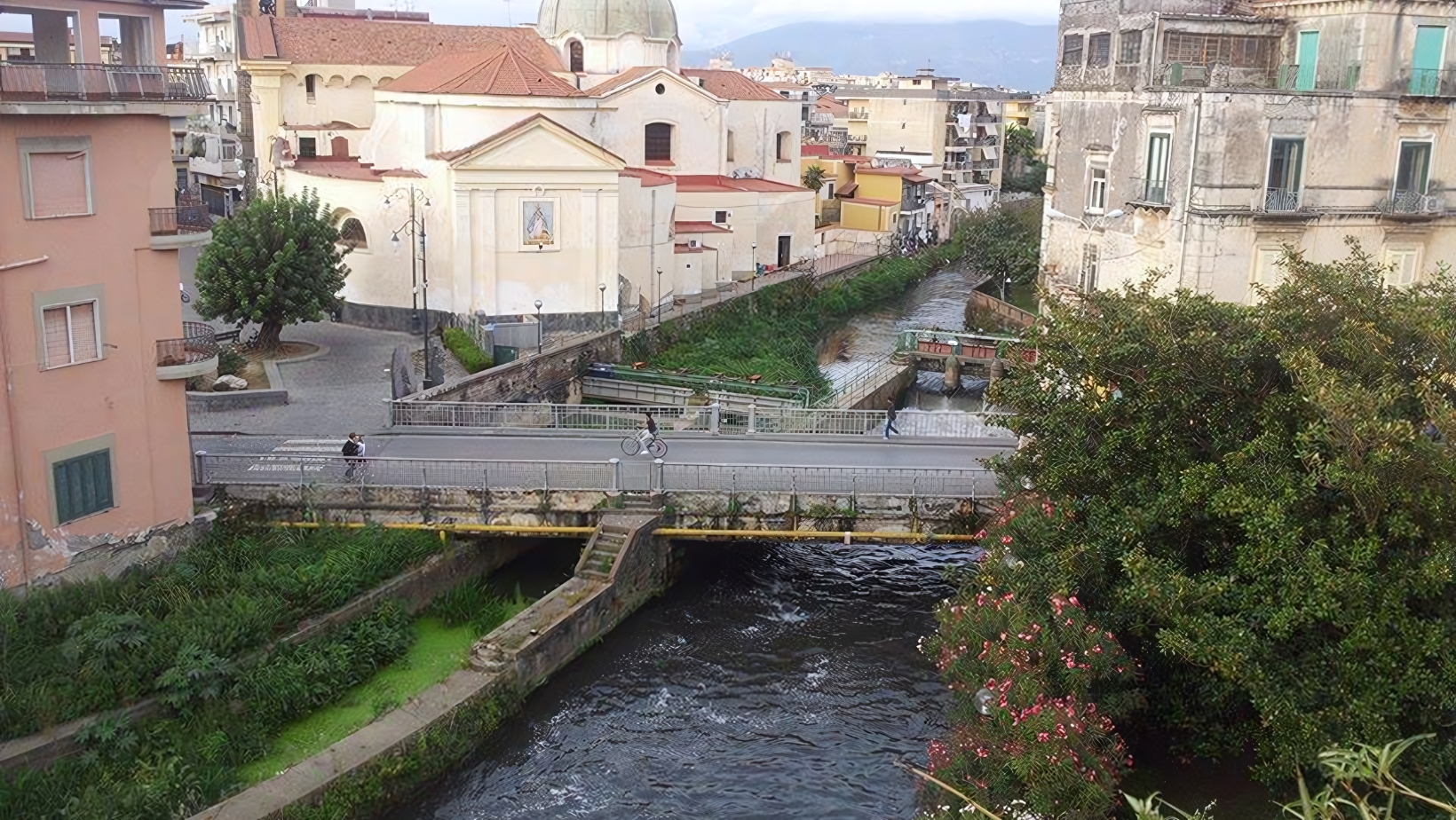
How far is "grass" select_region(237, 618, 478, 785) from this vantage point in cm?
1967

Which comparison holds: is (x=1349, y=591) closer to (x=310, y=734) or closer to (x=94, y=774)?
(x=310, y=734)

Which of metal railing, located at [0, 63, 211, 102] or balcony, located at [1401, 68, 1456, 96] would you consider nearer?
metal railing, located at [0, 63, 211, 102]

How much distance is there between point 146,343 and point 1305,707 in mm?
19973

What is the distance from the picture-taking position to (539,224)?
43188 mm

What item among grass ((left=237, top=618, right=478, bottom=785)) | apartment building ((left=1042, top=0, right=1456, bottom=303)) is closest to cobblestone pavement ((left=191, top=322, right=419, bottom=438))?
grass ((left=237, top=618, right=478, bottom=785))

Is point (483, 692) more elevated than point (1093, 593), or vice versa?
point (1093, 593)

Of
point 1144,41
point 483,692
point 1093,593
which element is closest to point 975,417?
point 1144,41

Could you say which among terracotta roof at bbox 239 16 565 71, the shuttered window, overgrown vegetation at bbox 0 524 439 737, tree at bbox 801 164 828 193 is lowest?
overgrown vegetation at bbox 0 524 439 737

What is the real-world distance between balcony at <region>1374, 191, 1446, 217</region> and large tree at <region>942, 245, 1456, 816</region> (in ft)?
39.3

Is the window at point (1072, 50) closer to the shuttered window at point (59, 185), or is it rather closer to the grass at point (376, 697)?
the grass at point (376, 697)

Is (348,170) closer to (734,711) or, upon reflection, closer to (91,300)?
(91,300)

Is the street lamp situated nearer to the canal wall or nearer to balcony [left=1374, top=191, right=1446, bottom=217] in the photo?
the canal wall

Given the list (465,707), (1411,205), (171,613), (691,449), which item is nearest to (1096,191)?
(1411,205)

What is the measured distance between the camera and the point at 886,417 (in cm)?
3142
